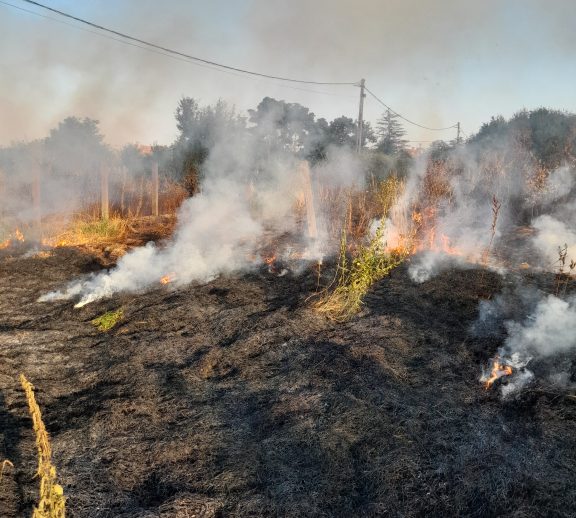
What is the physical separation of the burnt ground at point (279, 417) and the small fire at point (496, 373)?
86mm

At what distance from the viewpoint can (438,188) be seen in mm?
9609

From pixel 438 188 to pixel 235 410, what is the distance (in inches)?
306

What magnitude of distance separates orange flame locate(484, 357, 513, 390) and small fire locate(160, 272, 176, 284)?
466 centimetres

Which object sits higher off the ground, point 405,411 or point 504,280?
point 504,280

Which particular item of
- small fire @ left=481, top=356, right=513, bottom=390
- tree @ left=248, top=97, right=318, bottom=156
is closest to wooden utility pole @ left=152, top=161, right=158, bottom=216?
tree @ left=248, top=97, right=318, bottom=156

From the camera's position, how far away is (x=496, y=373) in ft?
12.7

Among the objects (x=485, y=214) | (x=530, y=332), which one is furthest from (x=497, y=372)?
(x=485, y=214)

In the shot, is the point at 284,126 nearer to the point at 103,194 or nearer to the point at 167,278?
the point at 103,194

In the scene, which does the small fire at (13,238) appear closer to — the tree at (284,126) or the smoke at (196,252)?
the smoke at (196,252)

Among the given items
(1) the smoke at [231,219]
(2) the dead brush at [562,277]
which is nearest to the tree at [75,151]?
(1) the smoke at [231,219]

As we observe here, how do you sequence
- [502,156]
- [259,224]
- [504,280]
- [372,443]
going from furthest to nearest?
[502,156] → [259,224] → [504,280] → [372,443]

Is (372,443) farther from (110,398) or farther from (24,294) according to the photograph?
(24,294)

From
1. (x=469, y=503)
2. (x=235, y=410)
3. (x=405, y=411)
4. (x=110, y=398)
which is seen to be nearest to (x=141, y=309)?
(x=110, y=398)

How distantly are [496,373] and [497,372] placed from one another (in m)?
0.02
